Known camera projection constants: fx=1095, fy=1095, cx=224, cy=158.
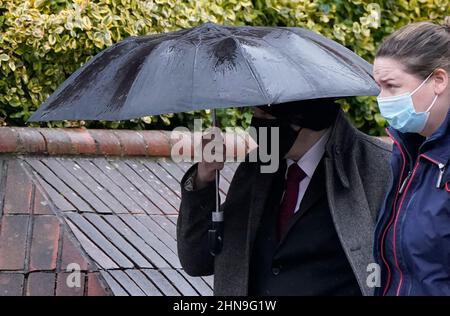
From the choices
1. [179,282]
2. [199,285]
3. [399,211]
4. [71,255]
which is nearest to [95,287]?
[71,255]

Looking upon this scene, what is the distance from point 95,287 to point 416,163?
1.86 meters

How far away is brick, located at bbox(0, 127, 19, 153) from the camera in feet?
17.3

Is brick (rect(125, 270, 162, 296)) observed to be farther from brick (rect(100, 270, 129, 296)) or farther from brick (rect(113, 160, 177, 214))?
brick (rect(113, 160, 177, 214))

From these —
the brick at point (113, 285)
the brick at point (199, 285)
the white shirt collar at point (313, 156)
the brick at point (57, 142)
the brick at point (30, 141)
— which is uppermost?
the white shirt collar at point (313, 156)

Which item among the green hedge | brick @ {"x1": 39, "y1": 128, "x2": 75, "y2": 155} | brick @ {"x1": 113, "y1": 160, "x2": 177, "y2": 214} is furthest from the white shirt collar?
the green hedge

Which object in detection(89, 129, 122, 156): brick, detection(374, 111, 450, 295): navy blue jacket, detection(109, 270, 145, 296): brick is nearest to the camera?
detection(374, 111, 450, 295): navy blue jacket

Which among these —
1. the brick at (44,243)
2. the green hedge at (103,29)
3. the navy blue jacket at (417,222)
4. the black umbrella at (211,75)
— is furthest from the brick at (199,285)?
the navy blue jacket at (417,222)

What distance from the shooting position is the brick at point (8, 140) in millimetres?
5266

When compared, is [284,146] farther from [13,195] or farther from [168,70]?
[13,195]

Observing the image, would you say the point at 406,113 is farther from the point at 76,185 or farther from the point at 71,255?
the point at 76,185

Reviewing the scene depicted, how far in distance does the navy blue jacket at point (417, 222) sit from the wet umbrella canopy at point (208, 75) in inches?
12.2

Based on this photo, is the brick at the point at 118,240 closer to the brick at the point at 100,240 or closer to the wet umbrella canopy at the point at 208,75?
the brick at the point at 100,240

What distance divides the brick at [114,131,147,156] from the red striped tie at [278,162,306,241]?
2046mm

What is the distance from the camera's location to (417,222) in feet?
10.9
